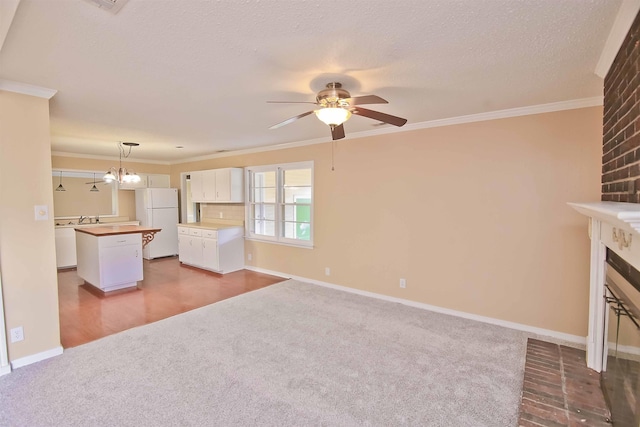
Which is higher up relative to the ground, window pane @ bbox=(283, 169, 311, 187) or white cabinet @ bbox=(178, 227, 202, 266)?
window pane @ bbox=(283, 169, 311, 187)

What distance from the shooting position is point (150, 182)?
7465 millimetres

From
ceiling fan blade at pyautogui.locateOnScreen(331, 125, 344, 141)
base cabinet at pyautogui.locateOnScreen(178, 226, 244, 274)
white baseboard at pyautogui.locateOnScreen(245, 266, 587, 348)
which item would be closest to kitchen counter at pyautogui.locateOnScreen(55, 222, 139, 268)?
base cabinet at pyautogui.locateOnScreen(178, 226, 244, 274)

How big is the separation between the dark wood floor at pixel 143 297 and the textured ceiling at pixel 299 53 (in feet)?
7.72

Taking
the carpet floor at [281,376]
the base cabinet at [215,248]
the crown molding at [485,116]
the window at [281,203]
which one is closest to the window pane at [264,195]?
the window at [281,203]

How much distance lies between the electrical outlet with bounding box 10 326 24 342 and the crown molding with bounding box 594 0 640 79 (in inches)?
180

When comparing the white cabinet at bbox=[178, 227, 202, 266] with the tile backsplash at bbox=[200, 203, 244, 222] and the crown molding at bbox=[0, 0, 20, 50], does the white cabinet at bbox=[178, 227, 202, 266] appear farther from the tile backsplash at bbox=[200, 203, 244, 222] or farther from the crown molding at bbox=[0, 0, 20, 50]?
the crown molding at bbox=[0, 0, 20, 50]

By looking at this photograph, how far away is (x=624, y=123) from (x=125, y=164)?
8.29 meters

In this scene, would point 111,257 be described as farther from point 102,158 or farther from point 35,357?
point 102,158

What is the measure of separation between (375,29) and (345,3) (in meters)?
0.29

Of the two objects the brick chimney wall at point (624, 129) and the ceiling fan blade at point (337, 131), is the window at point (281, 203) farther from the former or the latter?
the brick chimney wall at point (624, 129)

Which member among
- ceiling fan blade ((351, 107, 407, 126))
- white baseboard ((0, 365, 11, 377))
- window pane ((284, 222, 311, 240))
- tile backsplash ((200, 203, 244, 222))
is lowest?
white baseboard ((0, 365, 11, 377))

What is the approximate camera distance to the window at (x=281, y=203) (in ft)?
16.9

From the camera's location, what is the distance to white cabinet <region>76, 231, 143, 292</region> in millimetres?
4582

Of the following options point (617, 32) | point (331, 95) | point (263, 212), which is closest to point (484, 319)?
point (617, 32)
